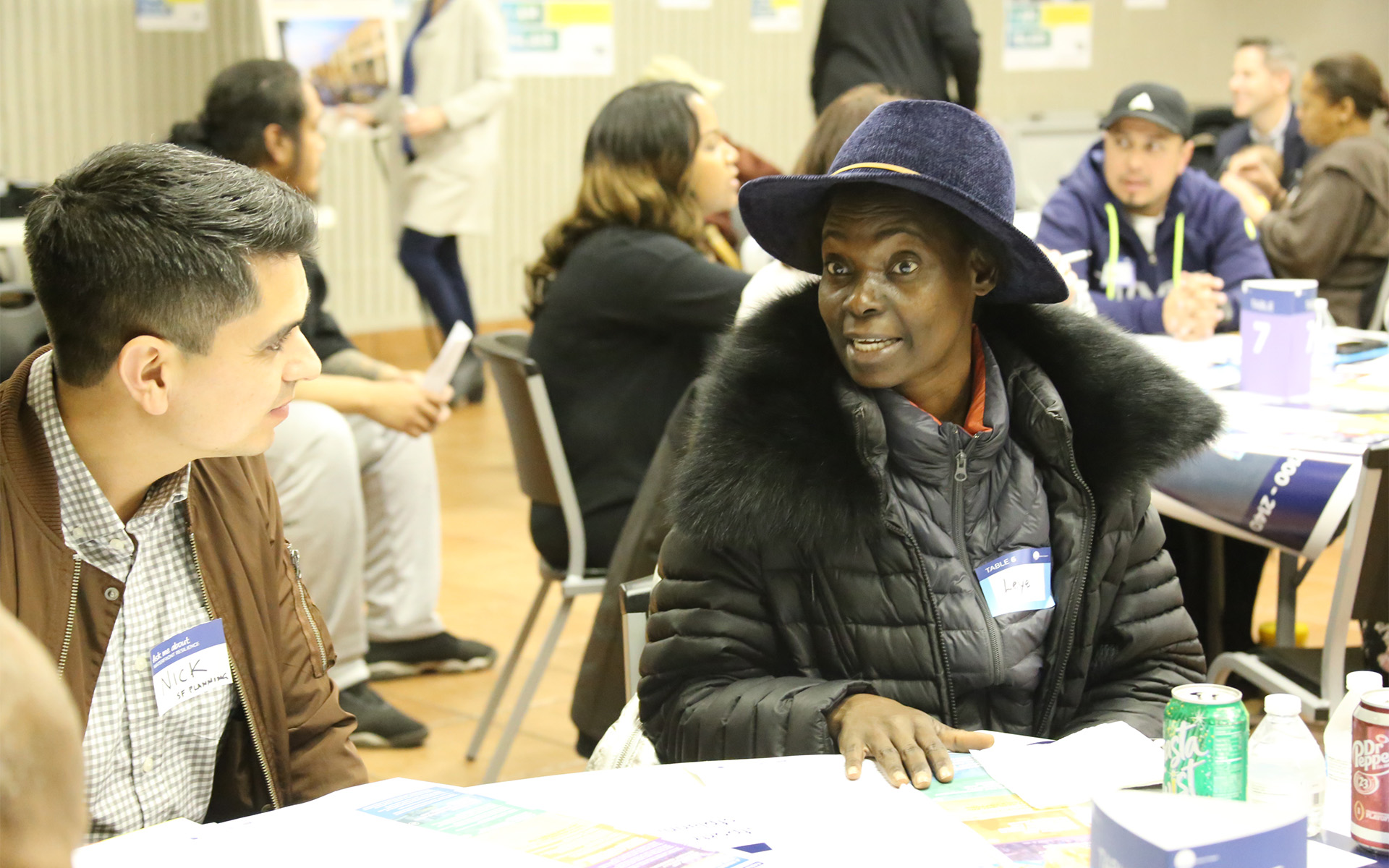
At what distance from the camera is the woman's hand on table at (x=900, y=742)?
1458 mm

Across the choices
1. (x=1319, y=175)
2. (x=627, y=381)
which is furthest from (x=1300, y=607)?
(x=627, y=381)

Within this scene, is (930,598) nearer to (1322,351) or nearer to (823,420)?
(823,420)

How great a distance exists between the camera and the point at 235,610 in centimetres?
170

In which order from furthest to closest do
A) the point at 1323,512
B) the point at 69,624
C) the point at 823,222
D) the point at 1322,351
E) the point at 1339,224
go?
the point at 1339,224 → the point at 1322,351 → the point at 1323,512 → the point at 823,222 → the point at 69,624

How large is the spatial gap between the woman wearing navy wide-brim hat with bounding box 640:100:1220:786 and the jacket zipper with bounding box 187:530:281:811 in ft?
1.46

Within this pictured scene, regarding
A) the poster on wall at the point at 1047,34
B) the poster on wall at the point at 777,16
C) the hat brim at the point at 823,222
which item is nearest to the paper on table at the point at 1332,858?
the hat brim at the point at 823,222

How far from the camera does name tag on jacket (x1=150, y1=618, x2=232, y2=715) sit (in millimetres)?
1612

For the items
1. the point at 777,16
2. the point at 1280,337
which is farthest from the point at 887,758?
the point at 777,16

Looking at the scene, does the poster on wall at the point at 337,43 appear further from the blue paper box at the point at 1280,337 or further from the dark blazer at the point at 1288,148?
the blue paper box at the point at 1280,337

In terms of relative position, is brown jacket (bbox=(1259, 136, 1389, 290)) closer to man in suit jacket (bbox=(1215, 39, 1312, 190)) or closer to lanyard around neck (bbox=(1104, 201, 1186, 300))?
lanyard around neck (bbox=(1104, 201, 1186, 300))

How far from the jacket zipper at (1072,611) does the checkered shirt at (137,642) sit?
0.97 m

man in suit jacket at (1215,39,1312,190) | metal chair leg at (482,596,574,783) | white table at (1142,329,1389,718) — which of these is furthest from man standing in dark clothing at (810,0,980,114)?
metal chair leg at (482,596,574,783)

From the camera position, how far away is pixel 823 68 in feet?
18.8

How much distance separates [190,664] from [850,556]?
2.48ft
